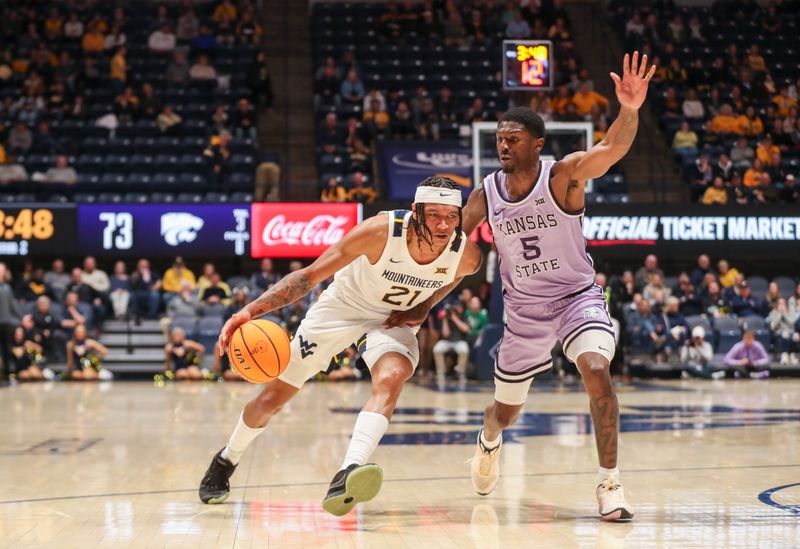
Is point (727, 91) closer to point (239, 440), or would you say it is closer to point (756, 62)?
point (756, 62)

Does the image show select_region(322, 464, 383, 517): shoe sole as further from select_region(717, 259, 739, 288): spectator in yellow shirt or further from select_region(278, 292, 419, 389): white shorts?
select_region(717, 259, 739, 288): spectator in yellow shirt

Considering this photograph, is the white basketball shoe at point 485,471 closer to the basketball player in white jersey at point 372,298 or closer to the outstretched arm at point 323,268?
the basketball player in white jersey at point 372,298

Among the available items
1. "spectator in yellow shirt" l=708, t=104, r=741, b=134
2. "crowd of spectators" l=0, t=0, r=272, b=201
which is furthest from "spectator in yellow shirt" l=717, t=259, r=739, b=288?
"crowd of spectators" l=0, t=0, r=272, b=201

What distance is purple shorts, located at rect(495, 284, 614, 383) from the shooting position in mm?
5629

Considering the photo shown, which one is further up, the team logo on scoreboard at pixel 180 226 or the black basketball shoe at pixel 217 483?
the team logo on scoreboard at pixel 180 226

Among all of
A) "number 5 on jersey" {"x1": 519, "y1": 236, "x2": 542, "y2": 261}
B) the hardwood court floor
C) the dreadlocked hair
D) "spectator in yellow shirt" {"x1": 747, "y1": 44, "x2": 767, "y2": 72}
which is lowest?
the hardwood court floor

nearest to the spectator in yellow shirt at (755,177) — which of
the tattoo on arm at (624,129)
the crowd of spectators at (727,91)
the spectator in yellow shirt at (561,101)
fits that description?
the crowd of spectators at (727,91)

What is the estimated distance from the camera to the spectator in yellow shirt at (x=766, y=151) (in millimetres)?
20438

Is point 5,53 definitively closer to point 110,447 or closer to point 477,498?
point 110,447

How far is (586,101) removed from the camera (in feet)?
66.9

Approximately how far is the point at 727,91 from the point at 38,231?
1401 centimetres

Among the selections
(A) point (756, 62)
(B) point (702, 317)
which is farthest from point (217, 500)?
(A) point (756, 62)

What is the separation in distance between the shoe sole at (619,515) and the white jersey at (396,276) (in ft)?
4.65

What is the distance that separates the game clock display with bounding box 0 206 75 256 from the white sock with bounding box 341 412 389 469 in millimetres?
13476
